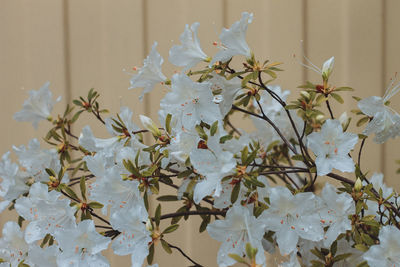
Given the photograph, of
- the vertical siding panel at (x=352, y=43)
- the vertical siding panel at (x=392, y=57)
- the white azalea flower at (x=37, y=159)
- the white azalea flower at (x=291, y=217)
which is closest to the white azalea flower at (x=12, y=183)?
the white azalea flower at (x=37, y=159)

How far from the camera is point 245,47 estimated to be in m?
0.81

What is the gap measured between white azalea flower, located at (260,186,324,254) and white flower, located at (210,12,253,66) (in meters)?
0.25

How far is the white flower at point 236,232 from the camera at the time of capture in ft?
2.40

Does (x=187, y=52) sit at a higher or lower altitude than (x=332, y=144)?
higher

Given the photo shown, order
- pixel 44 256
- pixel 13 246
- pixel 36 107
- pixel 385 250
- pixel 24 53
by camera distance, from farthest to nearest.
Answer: pixel 24 53
pixel 36 107
pixel 13 246
pixel 44 256
pixel 385 250

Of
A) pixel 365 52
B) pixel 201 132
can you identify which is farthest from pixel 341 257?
pixel 365 52

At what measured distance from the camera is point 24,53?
1.46 metres

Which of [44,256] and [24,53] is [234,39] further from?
[24,53]

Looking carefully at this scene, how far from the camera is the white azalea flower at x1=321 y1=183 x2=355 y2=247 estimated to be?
2.51 ft

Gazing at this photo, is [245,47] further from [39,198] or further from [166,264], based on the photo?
[166,264]

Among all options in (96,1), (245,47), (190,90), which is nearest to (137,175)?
(190,90)

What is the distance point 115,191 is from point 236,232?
0.21m

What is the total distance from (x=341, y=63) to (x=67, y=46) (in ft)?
2.87

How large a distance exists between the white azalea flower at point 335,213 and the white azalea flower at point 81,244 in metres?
0.37
